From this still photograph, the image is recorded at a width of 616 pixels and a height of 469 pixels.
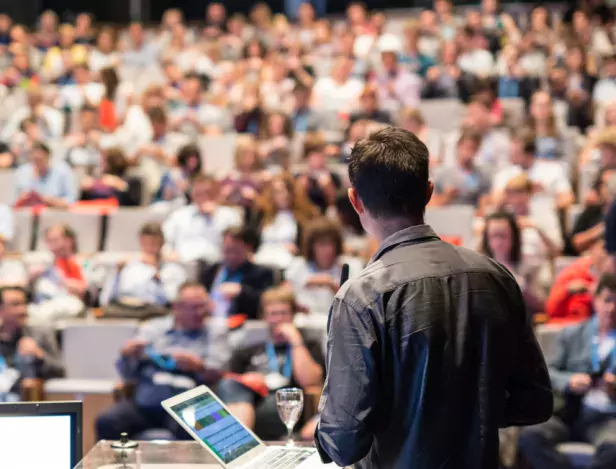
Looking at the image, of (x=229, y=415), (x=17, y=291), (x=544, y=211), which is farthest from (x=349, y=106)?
(x=229, y=415)

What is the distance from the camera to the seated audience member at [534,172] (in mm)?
6445

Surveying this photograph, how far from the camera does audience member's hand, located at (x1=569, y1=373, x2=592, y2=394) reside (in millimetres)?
4047

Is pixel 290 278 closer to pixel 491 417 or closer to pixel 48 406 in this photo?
pixel 48 406

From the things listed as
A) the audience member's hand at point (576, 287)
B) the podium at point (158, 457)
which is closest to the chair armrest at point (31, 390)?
the podium at point (158, 457)

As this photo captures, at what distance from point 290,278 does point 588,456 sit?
6.67 feet

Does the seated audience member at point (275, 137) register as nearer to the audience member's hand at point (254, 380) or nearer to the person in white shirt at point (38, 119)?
the person in white shirt at point (38, 119)

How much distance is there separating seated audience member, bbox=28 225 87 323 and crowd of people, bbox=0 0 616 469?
0.01 meters

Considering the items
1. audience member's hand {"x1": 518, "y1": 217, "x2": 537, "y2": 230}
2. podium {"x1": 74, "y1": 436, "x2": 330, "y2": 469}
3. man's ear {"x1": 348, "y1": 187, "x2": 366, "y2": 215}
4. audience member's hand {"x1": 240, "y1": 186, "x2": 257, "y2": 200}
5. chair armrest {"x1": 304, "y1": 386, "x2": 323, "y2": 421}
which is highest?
man's ear {"x1": 348, "y1": 187, "x2": 366, "y2": 215}

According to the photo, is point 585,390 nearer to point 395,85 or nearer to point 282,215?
point 282,215

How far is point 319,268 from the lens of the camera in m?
5.38

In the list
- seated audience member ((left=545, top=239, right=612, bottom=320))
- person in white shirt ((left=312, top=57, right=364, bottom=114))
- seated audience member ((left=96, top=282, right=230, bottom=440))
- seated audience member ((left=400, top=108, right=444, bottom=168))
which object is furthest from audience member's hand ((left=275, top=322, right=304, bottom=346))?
person in white shirt ((left=312, top=57, right=364, bottom=114))

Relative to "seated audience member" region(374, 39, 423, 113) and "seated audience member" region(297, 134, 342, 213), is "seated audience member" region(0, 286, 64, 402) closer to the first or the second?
"seated audience member" region(297, 134, 342, 213)

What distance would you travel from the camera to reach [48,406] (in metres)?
2.20

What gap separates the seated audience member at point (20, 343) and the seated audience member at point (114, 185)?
2200 millimetres
